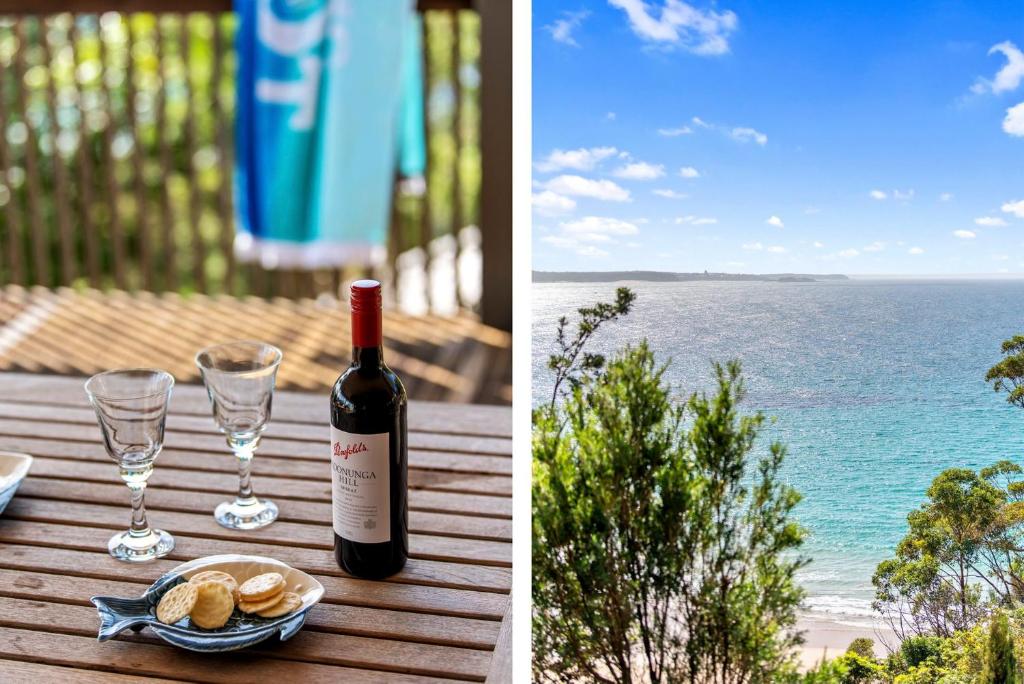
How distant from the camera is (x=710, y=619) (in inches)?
48.4

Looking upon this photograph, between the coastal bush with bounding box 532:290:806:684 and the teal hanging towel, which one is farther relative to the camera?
the teal hanging towel

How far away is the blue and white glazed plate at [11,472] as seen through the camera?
4.24 ft

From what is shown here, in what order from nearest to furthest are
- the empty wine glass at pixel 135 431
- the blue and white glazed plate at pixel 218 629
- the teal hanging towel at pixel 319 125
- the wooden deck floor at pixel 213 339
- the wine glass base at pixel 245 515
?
the blue and white glazed plate at pixel 218 629 < the empty wine glass at pixel 135 431 < the wine glass base at pixel 245 515 < the wooden deck floor at pixel 213 339 < the teal hanging towel at pixel 319 125

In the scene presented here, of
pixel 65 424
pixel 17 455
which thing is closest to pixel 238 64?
pixel 65 424

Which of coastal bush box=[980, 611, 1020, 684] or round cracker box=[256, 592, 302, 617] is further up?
round cracker box=[256, 592, 302, 617]

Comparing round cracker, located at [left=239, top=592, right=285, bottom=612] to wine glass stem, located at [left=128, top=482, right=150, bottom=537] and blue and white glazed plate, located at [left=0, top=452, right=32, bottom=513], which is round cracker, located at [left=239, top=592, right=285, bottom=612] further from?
blue and white glazed plate, located at [left=0, top=452, right=32, bottom=513]

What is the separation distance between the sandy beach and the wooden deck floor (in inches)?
58.5

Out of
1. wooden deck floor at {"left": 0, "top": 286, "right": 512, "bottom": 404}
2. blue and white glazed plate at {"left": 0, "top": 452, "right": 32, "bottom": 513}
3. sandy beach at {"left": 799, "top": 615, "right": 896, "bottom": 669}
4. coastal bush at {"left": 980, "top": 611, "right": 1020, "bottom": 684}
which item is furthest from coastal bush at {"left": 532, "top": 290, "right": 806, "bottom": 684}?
wooden deck floor at {"left": 0, "top": 286, "right": 512, "bottom": 404}

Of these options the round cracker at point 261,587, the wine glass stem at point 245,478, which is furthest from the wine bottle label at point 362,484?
the wine glass stem at point 245,478

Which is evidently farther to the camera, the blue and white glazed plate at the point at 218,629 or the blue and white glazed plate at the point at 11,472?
the blue and white glazed plate at the point at 11,472

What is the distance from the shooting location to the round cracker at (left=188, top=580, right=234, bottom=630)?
1019 millimetres

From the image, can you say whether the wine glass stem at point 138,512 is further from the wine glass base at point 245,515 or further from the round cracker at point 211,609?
the round cracker at point 211,609

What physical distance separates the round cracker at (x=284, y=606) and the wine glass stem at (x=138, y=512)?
0.26m

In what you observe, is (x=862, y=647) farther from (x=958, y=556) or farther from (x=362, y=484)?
(x=362, y=484)
